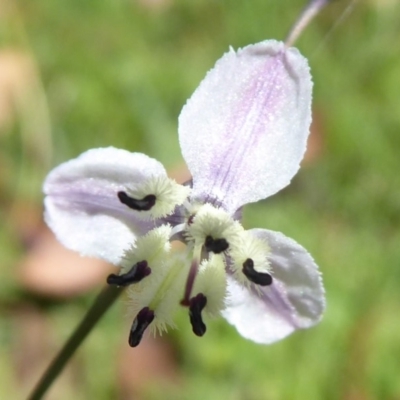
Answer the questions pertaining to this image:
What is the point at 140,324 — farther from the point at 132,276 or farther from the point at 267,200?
the point at 267,200

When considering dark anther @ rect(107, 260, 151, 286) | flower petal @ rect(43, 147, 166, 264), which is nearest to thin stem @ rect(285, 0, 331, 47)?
flower petal @ rect(43, 147, 166, 264)

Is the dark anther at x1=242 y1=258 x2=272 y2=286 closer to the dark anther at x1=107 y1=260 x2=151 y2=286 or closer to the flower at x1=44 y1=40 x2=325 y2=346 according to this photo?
the flower at x1=44 y1=40 x2=325 y2=346

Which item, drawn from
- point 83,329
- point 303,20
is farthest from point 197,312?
point 303,20

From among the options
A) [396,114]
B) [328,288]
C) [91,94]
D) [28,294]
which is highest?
[396,114]

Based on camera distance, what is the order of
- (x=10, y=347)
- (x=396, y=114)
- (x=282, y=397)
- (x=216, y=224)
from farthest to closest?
(x=396, y=114) → (x=10, y=347) → (x=282, y=397) → (x=216, y=224)

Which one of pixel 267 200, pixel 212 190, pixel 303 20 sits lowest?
pixel 212 190

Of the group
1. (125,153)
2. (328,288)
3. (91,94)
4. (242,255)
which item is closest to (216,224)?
(242,255)

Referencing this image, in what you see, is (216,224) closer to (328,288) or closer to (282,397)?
(282,397)
